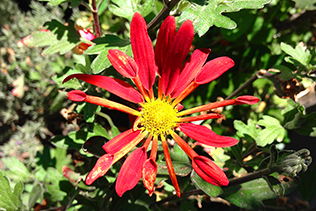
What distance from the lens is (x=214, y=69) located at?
67 cm

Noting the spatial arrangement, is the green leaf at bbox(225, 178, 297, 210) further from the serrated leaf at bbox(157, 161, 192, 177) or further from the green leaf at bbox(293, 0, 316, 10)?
the green leaf at bbox(293, 0, 316, 10)

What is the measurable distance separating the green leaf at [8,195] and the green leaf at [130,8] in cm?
64

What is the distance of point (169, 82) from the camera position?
0.73m

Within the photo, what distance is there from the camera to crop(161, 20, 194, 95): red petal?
631mm

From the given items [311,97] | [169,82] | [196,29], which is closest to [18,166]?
[169,82]

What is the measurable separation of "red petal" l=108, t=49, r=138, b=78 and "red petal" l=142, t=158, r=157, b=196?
235 mm

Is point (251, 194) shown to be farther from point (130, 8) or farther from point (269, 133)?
point (130, 8)

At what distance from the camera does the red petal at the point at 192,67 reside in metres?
0.68

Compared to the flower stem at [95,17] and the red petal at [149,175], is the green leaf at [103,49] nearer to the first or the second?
the flower stem at [95,17]

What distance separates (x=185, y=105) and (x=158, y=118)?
553 mm

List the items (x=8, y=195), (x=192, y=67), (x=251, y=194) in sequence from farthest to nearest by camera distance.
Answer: (x=251, y=194) → (x=8, y=195) → (x=192, y=67)

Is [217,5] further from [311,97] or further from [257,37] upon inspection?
[311,97]

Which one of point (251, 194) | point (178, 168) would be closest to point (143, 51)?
point (178, 168)

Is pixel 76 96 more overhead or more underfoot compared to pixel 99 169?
more overhead
